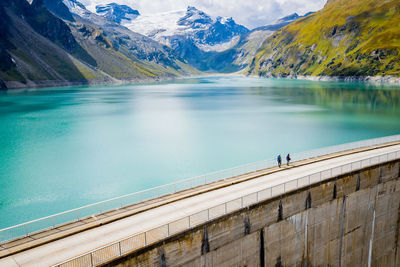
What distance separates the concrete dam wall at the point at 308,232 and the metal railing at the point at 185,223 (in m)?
0.34

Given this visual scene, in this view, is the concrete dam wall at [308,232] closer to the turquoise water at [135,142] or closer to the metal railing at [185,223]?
the metal railing at [185,223]

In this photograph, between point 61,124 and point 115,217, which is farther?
point 61,124

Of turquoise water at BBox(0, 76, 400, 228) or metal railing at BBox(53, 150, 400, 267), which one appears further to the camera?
turquoise water at BBox(0, 76, 400, 228)

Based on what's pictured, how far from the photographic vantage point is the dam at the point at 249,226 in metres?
16.5

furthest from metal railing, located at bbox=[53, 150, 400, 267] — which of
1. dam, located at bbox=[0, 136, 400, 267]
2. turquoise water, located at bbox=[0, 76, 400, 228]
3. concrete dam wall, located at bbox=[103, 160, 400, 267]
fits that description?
turquoise water, located at bbox=[0, 76, 400, 228]

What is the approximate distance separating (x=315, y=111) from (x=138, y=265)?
90.6 metres

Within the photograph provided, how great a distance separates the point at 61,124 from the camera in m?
80.1

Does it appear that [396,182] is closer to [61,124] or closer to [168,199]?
[168,199]

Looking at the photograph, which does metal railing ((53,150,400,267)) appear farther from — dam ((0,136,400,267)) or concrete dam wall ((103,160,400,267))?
concrete dam wall ((103,160,400,267))

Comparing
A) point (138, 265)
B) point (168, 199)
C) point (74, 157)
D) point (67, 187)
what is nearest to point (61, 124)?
point (74, 157)

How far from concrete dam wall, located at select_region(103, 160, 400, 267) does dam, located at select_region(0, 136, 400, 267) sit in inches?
2.7

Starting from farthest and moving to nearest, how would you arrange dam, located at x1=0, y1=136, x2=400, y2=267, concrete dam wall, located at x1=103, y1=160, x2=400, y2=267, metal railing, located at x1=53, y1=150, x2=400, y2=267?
concrete dam wall, located at x1=103, y1=160, x2=400, y2=267, dam, located at x1=0, y1=136, x2=400, y2=267, metal railing, located at x1=53, y1=150, x2=400, y2=267

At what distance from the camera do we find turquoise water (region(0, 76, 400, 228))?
37.8m

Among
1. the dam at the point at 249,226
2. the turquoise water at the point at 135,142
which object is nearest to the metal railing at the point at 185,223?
the dam at the point at 249,226
